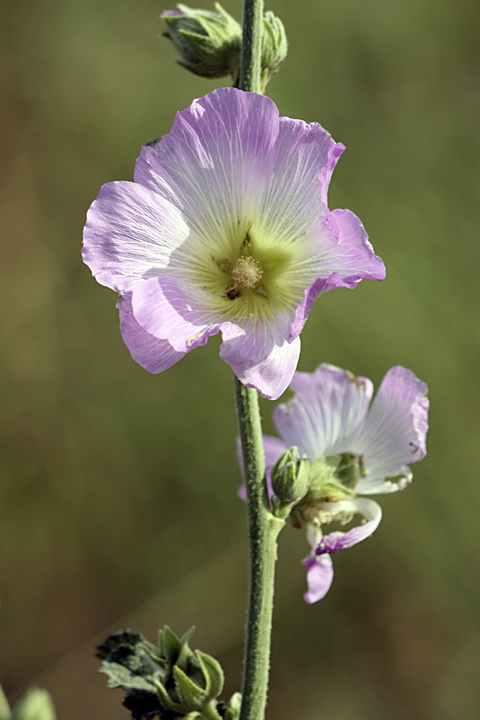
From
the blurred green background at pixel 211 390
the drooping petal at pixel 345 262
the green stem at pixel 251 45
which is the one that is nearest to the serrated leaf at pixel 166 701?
the drooping petal at pixel 345 262

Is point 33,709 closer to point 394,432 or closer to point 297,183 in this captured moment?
point 394,432

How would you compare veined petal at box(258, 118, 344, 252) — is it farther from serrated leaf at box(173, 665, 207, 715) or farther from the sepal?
serrated leaf at box(173, 665, 207, 715)

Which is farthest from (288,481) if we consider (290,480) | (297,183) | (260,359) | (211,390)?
(211,390)

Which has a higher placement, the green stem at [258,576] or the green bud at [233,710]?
the green stem at [258,576]

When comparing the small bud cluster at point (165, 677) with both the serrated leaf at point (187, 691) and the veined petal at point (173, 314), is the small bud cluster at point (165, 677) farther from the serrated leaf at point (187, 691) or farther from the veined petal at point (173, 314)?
the veined petal at point (173, 314)

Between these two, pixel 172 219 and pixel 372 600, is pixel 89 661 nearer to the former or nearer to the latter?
pixel 372 600

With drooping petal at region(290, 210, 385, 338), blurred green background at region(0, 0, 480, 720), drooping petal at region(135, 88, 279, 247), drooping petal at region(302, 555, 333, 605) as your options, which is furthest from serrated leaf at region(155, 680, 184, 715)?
blurred green background at region(0, 0, 480, 720)

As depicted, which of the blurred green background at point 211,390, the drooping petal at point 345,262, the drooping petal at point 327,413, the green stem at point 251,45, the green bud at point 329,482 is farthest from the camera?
the blurred green background at point 211,390

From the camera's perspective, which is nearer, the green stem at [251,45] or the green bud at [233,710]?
the green stem at [251,45]
